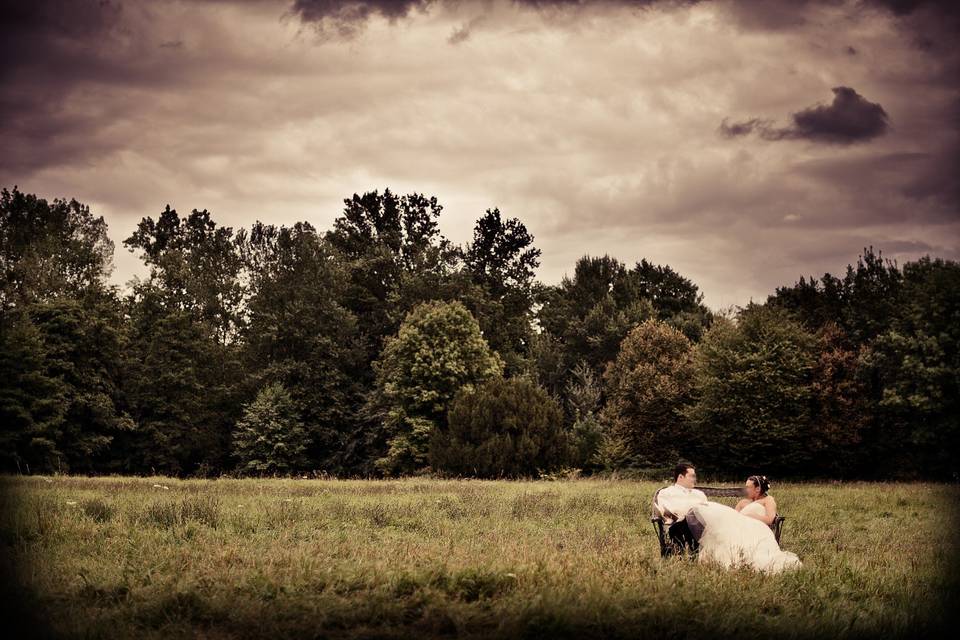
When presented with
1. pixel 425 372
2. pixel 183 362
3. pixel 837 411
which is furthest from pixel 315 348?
pixel 837 411

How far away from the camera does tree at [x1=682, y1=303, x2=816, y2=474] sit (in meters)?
41.8

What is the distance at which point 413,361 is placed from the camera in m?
50.8

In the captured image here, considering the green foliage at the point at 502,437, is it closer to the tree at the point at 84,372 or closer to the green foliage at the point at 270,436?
the green foliage at the point at 270,436

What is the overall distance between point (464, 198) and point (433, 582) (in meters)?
60.9

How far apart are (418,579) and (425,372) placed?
41655mm

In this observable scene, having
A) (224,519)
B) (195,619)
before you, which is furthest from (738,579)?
(224,519)

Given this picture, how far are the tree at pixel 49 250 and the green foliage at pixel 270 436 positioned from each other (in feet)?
44.3

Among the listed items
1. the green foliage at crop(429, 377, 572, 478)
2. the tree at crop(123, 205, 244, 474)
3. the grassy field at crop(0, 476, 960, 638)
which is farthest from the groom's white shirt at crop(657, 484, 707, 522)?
the tree at crop(123, 205, 244, 474)

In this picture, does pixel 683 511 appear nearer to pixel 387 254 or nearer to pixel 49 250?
pixel 49 250

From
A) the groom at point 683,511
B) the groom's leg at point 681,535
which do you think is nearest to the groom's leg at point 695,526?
the groom at point 683,511

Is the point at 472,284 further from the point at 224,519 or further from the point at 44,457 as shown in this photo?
the point at 224,519

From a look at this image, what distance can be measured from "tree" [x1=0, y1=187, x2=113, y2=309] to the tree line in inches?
7.0

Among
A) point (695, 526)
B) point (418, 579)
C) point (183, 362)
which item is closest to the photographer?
point (418, 579)

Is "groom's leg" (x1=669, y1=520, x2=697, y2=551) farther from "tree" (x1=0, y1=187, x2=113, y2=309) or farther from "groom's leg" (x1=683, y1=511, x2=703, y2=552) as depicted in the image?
"tree" (x1=0, y1=187, x2=113, y2=309)
